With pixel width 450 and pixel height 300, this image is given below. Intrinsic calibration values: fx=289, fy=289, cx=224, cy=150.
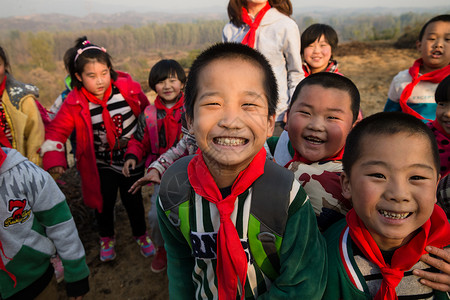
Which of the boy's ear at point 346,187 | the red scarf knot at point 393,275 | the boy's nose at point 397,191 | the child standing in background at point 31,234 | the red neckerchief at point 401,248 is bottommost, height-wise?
the child standing in background at point 31,234

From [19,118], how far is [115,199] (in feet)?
3.57

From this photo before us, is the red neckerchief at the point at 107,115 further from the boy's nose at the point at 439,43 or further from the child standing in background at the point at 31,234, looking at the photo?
the boy's nose at the point at 439,43

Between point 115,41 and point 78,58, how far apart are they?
2715 centimetres

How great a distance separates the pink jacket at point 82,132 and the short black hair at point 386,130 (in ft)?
6.87

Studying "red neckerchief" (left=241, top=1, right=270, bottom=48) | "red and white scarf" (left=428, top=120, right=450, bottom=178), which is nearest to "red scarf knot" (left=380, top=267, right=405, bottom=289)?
"red and white scarf" (left=428, top=120, right=450, bottom=178)

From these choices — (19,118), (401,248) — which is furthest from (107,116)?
(401,248)

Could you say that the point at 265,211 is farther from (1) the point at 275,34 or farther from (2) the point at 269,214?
(1) the point at 275,34

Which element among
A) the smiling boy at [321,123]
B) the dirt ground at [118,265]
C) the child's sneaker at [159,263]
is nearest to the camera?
the smiling boy at [321,123]

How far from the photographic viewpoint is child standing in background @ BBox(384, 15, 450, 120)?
8.20 feet

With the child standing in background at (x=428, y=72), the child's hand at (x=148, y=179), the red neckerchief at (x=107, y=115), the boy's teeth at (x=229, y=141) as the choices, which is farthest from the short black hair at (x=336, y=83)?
the red neckerchief at (x=107, y=115)

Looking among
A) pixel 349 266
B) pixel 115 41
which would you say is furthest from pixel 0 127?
pixel 115 41

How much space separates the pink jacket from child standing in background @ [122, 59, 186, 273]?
0.88 feet

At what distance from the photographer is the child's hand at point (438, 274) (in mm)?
1062

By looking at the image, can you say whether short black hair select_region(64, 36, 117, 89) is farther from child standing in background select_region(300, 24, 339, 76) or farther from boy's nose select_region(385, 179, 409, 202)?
boy's nose select_region(385, 179, 409, 202)
